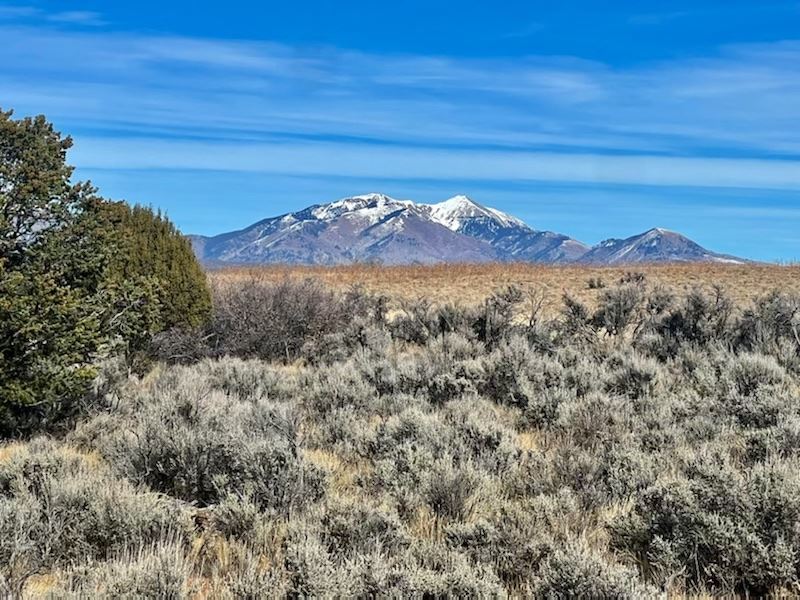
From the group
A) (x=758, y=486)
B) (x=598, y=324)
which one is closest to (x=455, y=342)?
(x=598, y=324)

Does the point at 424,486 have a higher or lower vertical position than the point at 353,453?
higher

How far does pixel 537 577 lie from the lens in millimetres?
3242

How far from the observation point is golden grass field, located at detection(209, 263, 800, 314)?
24.8 meters

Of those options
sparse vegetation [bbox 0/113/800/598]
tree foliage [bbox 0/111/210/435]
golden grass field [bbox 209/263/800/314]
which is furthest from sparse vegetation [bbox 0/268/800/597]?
golden grass field [bbox 209/263/800/314]

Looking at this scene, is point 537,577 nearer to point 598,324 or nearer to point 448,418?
point 448,418

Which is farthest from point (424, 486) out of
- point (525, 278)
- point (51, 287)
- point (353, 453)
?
point (525, 278)

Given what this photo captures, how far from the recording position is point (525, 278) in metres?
29.0

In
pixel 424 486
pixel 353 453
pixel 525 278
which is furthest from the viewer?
pixel 525 278

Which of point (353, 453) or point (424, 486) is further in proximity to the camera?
point (353, 453)

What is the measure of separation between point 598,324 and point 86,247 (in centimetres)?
1022

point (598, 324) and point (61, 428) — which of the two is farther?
point (598, 324)

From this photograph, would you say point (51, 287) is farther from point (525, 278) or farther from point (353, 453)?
point (525, 278)

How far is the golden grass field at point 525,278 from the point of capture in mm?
24812

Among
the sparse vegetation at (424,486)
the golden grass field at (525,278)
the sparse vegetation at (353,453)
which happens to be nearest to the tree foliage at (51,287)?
the sparse vegetation at (353,453)
